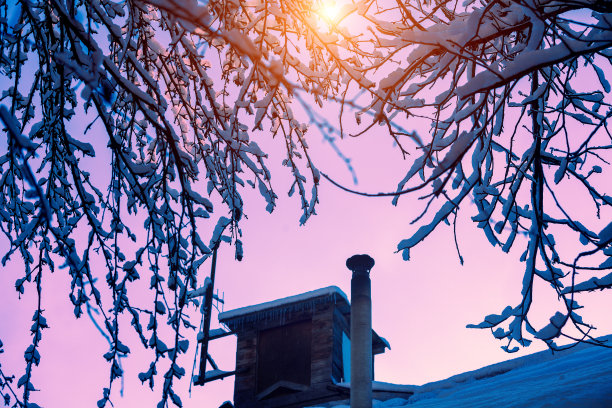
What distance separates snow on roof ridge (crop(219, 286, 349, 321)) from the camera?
10.9 meters

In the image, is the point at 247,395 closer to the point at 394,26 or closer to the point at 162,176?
the point at 162,176

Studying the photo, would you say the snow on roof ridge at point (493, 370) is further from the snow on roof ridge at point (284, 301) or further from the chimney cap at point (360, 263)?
the snow on roof ridge at point (284, 301)

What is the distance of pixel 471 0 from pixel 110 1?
84.4 inches

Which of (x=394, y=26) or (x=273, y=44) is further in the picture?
(x=273, y=44)

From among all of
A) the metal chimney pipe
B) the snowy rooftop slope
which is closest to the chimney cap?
the metal chimney pipe

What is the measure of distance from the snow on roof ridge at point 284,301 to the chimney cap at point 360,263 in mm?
898

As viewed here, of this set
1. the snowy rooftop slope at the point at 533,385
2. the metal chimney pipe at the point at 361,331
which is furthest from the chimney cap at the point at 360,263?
the snowy rooftop slope at the point at 533,385

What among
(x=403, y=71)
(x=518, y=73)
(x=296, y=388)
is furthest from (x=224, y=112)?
(x=296, y=388)

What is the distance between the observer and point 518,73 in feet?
6.54

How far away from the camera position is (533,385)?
5453 mm

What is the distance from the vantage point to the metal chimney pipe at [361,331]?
8.16 m

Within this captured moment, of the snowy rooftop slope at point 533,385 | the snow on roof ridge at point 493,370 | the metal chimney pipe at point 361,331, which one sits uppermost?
the metal chimney pipe at point 361,331

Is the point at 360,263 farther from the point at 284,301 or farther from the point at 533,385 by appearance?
the point at 533,385

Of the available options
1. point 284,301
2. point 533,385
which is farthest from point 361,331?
point 533,385
